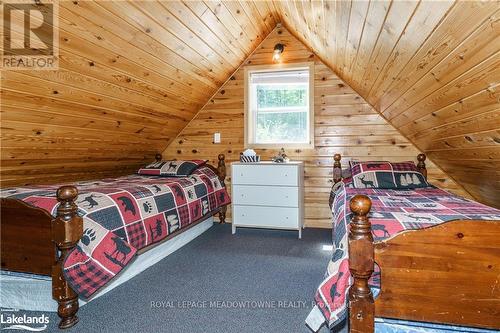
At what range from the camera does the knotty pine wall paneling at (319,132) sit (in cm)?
323

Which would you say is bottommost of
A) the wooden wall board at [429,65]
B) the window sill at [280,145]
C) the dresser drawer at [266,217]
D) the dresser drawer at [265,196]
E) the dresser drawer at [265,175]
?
the dresser drawer at [266,217]

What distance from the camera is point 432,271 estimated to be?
1098 mm

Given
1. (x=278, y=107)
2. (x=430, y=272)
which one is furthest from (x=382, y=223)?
(x=278, y=107)

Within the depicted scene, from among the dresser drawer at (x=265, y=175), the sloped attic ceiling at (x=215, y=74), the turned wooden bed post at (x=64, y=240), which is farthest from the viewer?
the dresser drawer at (x=265, y=175)

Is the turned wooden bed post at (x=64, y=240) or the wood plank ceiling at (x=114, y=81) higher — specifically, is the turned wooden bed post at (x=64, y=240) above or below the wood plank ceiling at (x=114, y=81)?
below

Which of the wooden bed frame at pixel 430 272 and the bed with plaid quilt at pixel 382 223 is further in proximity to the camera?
the bed with plaid quilt at pixel 382 223

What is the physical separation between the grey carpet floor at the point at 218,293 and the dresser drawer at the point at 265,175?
0.63 metres

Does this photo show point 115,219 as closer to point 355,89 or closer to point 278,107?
point 278,107

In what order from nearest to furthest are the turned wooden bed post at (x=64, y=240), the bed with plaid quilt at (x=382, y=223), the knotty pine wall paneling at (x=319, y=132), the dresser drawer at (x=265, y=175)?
1. the bed with plaid quilt at (x=382, y=223)
2. the turned wooden bed post at (x=64, y=240)
3. the dresser drawer at (x=265, y=175)
4. the knotty pine wall paneling at (x=319, y=132)

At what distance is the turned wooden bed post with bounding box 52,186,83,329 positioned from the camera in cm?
149

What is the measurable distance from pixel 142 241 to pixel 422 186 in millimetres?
2308

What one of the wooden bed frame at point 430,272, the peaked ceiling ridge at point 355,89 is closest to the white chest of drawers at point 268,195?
the peaked ceiling ridge at point 355,89

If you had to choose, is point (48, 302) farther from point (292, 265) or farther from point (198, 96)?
point (198, 96)

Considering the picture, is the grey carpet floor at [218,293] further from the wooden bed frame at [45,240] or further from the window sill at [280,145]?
the window sill at [280,145]
